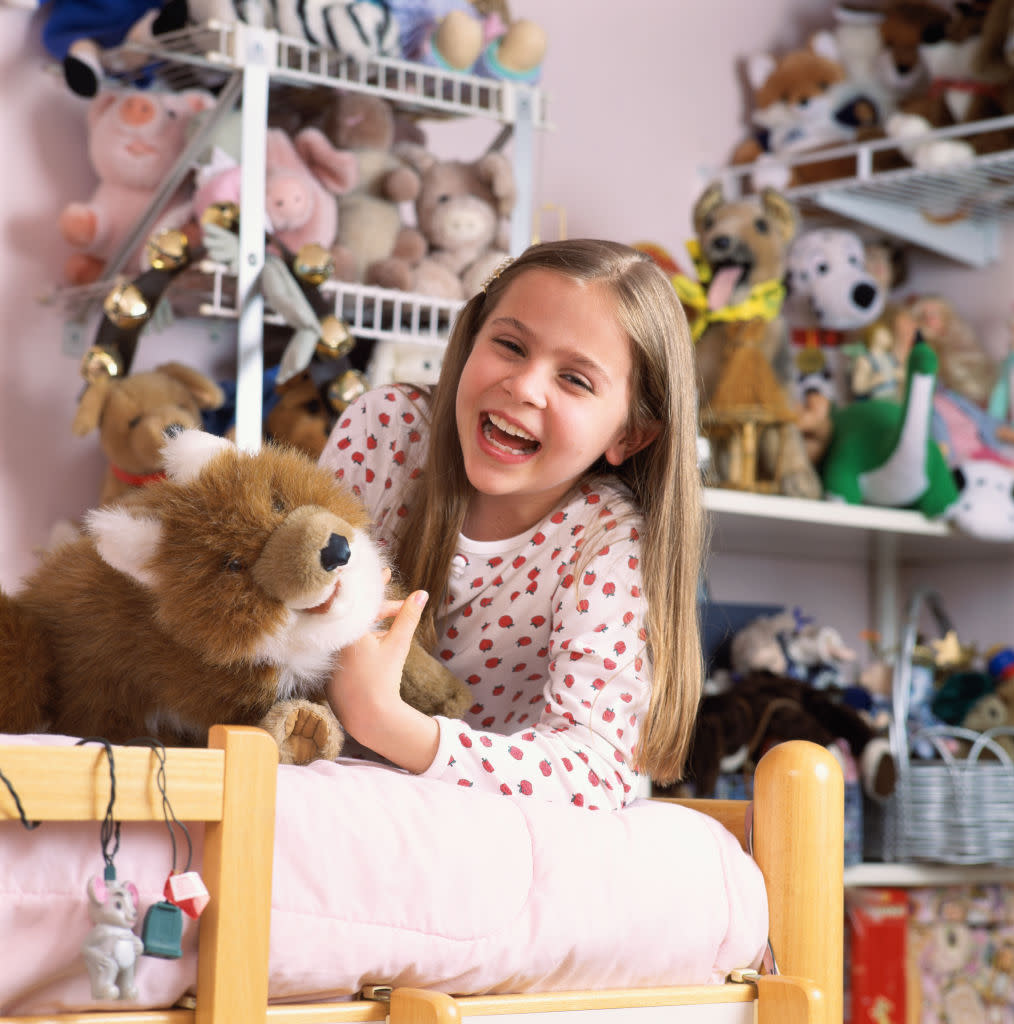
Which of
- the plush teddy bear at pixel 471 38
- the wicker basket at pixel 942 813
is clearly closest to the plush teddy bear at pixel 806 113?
the plush teddy bear at pixel 471 38

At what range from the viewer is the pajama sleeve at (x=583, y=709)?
0.77m

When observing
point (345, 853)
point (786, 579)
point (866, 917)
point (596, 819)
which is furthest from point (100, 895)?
point (786, 579)

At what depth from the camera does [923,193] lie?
2.03 m

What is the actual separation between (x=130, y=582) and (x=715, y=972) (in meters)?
0.39

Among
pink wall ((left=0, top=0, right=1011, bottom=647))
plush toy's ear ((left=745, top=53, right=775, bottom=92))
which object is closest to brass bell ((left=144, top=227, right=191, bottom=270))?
pink wall ((left=0, top=0, right=1011, bottom=647))

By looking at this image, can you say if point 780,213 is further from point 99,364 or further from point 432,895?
point 432,895

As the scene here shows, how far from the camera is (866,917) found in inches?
71.7

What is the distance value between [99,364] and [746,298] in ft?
2.86

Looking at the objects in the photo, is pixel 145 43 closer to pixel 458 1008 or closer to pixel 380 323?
pixel 380 323

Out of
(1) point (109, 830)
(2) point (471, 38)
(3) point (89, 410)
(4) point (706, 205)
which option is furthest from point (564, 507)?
(4) point (706, 205)

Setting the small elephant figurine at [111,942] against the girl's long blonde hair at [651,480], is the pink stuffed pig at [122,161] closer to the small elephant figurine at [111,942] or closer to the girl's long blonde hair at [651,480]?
the girl's long blonde hair at [651,480]

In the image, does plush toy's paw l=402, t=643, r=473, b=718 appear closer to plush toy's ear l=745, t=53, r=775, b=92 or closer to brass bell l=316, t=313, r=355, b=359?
brass bell l=316, t=313, r=355, b=359

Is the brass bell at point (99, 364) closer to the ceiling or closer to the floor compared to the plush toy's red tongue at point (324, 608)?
closer to the ceiling

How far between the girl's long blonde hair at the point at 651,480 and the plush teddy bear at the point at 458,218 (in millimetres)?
524
